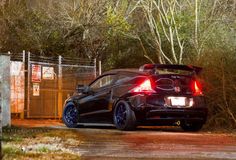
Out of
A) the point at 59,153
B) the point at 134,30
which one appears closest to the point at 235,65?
the point at 59,153

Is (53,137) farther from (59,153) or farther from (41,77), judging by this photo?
(41,77)

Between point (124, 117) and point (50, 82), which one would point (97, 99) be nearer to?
point (124, 117)

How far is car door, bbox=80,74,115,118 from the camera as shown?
14.1 metres

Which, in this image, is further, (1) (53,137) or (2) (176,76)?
(2) (176,76)

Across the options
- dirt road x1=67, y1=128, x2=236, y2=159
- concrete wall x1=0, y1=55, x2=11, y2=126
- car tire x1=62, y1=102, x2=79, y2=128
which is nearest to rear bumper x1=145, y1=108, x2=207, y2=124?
dirt road x1=67, y1=128, x2=236, y2=159

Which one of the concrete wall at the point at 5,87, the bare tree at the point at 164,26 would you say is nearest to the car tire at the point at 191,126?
the concrete wall at the point at 5,87

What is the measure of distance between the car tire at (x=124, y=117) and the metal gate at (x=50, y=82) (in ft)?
21.0

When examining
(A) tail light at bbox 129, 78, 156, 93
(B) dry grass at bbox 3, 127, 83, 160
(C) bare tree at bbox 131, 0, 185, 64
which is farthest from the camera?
(C) bare tree at bbox 131, 0, 185, 64

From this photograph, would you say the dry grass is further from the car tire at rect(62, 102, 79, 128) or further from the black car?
the car tire at rect(62, 102, 79, 128)

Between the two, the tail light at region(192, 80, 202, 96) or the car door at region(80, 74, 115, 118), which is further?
the car door at region(80, 74, 115, 118)

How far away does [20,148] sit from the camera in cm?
909

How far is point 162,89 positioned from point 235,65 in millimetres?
2203

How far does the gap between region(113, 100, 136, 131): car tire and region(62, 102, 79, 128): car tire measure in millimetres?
1861

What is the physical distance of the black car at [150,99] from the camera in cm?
1302
